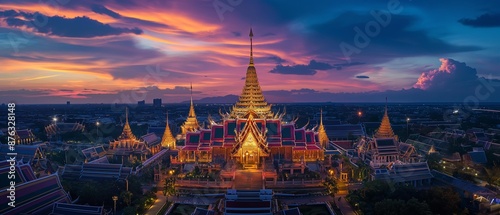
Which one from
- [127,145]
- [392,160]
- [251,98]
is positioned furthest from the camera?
[251,98]

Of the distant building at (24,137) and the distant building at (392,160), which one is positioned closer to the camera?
the distant building at (392,160)

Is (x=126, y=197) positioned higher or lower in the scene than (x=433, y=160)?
lower

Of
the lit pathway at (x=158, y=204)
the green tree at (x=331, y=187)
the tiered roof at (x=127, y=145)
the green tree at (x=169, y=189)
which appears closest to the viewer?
the lit pathway at (x=158, y=204)

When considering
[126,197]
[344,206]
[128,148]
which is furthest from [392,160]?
[128,148]

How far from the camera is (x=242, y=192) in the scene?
2580cm

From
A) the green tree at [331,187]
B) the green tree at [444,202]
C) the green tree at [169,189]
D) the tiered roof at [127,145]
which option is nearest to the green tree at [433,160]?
the green tree at [444,202]

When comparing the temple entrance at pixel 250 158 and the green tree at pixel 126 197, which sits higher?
the temple entrance at pixel 250 158

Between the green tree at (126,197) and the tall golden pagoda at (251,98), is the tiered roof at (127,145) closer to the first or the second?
the tall golden pagoda at (251,98)

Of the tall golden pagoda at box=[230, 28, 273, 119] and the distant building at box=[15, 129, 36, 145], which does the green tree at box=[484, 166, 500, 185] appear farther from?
the distant building at box=[15, 129, 36, 145]

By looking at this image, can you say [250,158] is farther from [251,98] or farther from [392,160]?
[392,160]

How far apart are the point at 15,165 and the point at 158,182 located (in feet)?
41.0

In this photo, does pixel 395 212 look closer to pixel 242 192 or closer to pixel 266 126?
pixel 242 192

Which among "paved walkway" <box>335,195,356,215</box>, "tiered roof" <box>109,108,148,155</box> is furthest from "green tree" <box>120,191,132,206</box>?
"paved walkway" <box>335,195,356,215</box>

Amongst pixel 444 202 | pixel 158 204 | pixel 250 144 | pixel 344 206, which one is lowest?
pixel 344 206
